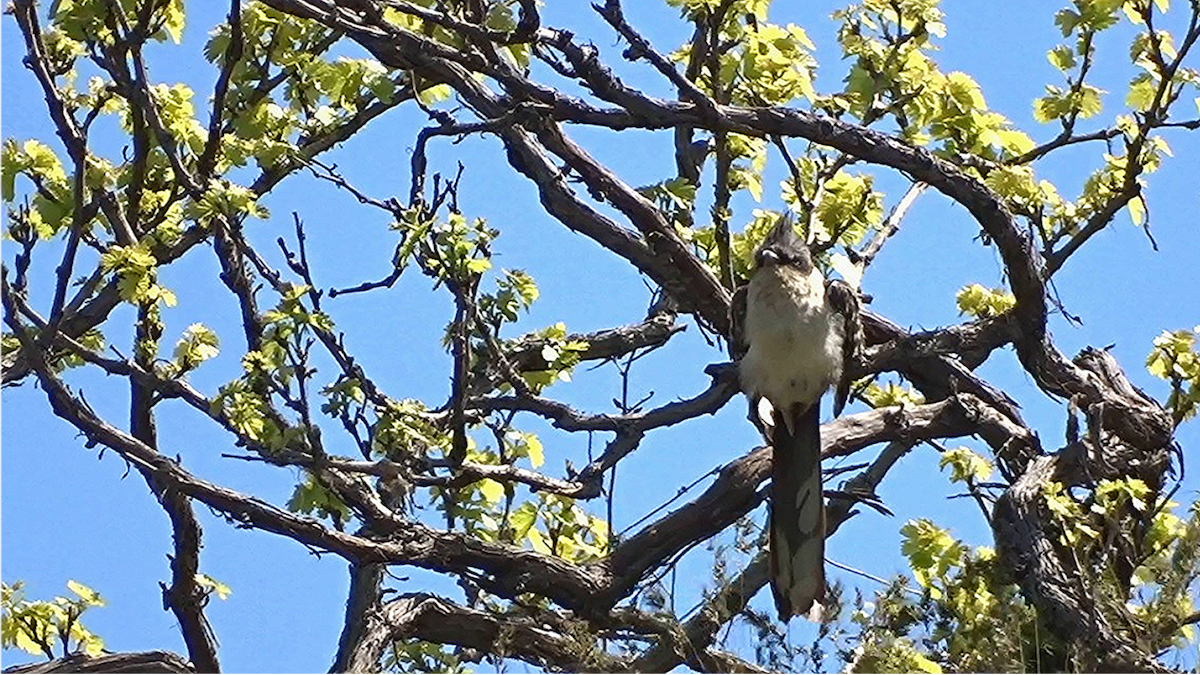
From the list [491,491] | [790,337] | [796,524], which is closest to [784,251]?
[790,337]

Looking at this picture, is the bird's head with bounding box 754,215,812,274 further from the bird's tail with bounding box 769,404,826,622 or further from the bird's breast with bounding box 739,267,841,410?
the bird's tail with bounding box 769,404,826,622

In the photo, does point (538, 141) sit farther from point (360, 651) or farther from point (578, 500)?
point (360, 651)

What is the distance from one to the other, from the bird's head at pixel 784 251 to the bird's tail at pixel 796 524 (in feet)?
1.83

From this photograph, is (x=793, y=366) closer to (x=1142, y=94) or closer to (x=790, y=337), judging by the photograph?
(x=790, y=337)

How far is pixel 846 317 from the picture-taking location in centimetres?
677

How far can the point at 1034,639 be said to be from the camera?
5469mm

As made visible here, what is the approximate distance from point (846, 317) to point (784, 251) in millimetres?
319

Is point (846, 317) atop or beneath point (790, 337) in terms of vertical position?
atop

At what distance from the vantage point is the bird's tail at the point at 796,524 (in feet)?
21.1

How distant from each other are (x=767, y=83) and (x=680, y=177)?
2.56ft

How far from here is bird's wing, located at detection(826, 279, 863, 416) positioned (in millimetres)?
6754

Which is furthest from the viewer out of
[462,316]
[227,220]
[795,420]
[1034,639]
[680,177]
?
[680,177]

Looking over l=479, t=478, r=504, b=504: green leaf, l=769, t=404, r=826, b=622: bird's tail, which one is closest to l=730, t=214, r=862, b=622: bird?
l=769, t=404, r=826, b=622: bird's tail

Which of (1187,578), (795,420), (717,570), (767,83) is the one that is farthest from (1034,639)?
(767,83)
